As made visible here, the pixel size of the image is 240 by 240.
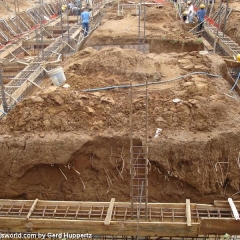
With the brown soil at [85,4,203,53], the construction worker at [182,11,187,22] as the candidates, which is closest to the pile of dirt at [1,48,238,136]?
the brown soil at [85,4,203,53]

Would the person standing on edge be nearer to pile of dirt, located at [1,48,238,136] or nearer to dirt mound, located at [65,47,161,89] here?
dirt mound, located at [65,47,161,89]

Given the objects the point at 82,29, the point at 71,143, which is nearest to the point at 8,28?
the point at 82,29

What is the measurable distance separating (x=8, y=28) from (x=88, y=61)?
413 inches

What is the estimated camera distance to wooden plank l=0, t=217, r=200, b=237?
17.9 feet

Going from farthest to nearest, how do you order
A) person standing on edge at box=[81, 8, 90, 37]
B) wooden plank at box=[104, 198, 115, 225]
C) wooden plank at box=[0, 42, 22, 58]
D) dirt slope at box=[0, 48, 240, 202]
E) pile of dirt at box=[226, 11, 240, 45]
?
1. person standing on edge at box=[81, 8, 90, 37]
2. pile of dirt at box=[226, 11, 240, 45]
3. wooden plank at box=[0, 42, 22, 58]
4. dirt slope at box=[0, 48, 240, 202]
5. wooden plank at box=[104, 198, 115, 225]

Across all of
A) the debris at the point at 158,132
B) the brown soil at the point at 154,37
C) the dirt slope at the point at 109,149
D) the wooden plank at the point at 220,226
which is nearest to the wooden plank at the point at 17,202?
the dirt slope at the point at 109,149

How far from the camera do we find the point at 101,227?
5.50 m

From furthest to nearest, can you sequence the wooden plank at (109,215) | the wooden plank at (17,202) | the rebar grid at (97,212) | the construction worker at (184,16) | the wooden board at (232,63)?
the construction worker at (184,16), the wooden board at (232,63), the wooden plank at (17,202), the rebar grid at (97,212), the wooden plank at (109,215)

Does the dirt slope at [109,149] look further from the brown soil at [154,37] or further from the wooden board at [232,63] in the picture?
the brown soil at [154,37]

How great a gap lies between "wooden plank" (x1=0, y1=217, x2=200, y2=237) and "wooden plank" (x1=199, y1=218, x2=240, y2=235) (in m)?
0.12

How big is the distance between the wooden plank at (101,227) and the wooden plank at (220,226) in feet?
0.38

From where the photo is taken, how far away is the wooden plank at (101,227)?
5.45m

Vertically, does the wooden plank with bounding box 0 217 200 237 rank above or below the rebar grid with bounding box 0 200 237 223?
above

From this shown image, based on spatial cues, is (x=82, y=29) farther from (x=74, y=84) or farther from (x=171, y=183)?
(x=171, y=183)
